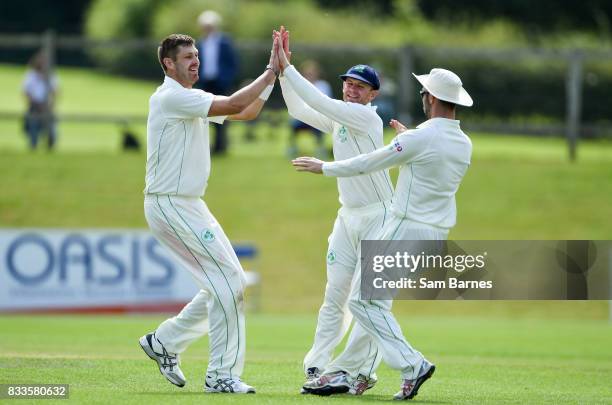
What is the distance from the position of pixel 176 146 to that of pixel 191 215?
539mm

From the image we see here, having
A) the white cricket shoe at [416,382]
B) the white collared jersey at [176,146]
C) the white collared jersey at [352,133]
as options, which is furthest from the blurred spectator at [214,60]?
the white cricket shoe at [416,382]

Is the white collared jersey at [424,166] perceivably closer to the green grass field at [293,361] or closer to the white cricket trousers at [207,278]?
the white cricket trousers at [207,278]

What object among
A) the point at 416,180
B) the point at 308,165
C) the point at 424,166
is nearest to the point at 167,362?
the point at 308,165

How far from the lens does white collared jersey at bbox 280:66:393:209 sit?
33.7ft

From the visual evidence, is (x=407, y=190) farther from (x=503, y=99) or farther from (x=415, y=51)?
(x=503, y=99)

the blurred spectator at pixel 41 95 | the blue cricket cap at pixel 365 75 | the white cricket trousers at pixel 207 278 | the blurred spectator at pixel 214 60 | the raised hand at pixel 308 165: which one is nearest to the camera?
the raised hand at pixel 308 165

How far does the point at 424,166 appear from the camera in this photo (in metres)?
9.88

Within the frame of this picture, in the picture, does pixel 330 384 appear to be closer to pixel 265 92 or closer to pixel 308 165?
pixel 308 165

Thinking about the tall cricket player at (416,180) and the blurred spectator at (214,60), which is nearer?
the tall cricket player at (416,180)

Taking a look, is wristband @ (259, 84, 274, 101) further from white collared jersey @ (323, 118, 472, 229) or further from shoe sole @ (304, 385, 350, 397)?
shoe sole @ (304, 385, 350, 397)

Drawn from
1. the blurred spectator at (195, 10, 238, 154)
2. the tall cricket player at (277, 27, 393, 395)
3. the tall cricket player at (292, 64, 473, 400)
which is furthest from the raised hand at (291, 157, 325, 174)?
the blurred spectator at (195, 10, 238, 154)

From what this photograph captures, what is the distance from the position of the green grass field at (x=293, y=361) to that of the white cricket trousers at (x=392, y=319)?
0.33 m

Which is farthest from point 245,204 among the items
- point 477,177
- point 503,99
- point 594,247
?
point 503,99

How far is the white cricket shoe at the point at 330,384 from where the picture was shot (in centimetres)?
1019
